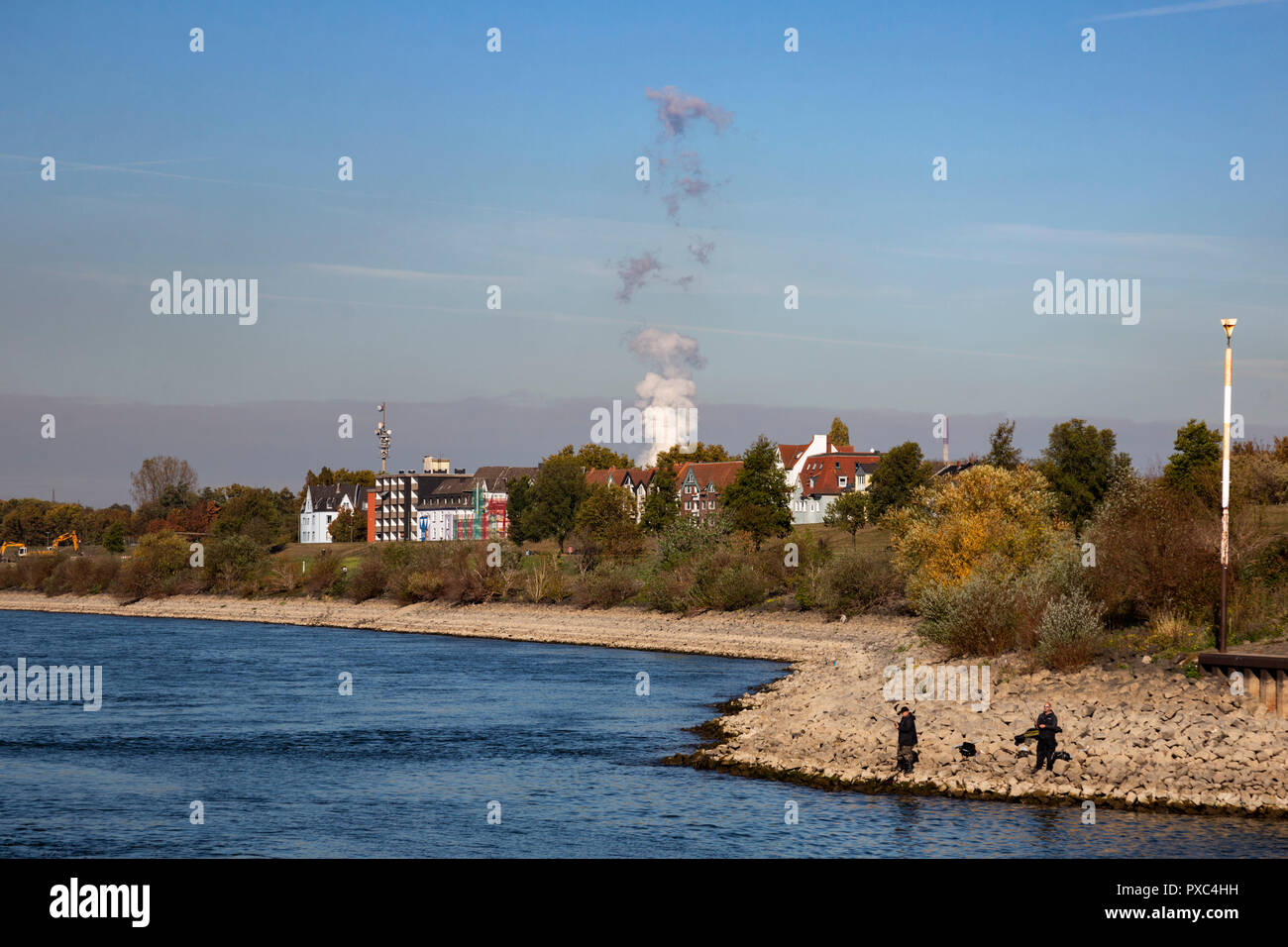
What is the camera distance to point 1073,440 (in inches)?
3489

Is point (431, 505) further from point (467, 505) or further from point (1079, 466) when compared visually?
point (1079, 466)

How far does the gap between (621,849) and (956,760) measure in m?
9.88

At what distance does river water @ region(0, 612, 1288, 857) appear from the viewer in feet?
85.1

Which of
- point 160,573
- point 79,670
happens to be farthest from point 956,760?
point 160,573

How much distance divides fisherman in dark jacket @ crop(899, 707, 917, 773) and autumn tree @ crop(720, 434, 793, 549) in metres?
64.5

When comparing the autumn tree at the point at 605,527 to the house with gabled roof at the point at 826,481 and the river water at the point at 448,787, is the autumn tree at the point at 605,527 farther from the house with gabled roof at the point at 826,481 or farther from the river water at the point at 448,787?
the river water at the point at 448,787

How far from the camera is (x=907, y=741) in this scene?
3081 centimetres

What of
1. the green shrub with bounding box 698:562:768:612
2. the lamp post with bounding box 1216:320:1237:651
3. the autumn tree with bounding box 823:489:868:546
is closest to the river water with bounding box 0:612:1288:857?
the lamp post with bounding box 1216:320:1237:651

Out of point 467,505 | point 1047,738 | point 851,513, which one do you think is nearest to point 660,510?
point 851,513

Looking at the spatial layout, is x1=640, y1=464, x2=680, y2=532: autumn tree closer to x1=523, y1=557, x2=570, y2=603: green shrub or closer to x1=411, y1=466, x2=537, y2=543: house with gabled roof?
x1=523, y1=557, x2=570, y2=603: green shrub

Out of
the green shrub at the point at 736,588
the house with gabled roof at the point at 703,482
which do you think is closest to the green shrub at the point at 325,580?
the green shrub at the point at 736,588

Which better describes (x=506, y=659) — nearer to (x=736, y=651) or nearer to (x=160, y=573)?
(x=736, y=651)

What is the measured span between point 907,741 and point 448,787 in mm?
12193

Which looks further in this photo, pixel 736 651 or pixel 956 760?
pixel 736 651
